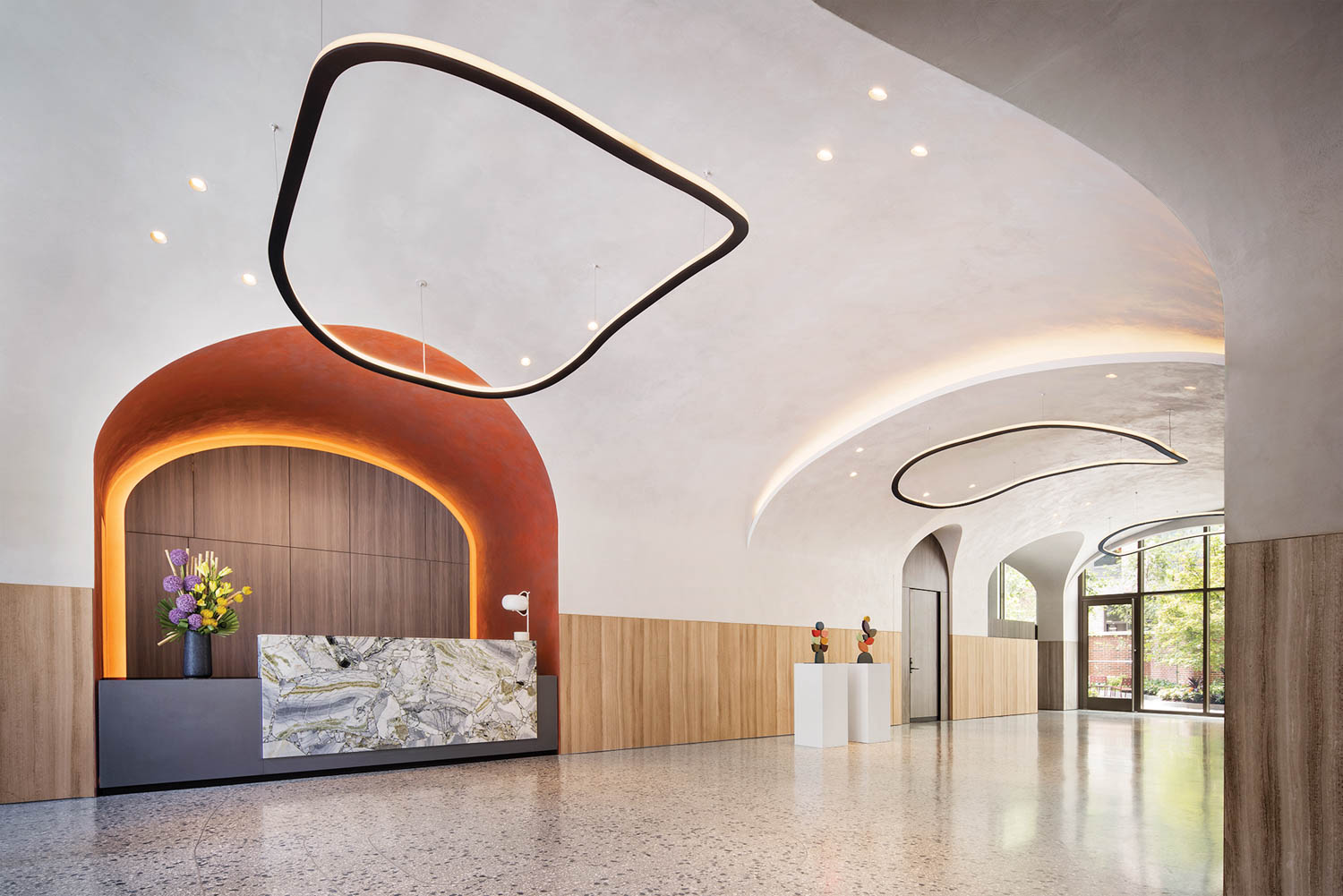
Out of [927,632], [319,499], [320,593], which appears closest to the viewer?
[320,593]

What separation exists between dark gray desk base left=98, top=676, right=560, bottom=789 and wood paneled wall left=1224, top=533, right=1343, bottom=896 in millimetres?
8246

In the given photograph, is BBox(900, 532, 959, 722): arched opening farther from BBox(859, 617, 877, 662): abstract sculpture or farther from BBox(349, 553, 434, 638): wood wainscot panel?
BBox(349, 553, 434, 638): wood wainscot panel

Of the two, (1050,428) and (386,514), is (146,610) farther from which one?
(1050,428)

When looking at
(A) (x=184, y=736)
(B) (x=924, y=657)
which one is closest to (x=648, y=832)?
(A) (x=184, y=736)

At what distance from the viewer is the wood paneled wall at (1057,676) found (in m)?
24.0

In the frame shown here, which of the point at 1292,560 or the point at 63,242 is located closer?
the point at 1292,560

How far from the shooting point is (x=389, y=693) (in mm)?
9484

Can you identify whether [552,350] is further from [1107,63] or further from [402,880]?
[1107,63]

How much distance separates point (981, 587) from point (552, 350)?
14.2m

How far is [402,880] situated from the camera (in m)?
4.82

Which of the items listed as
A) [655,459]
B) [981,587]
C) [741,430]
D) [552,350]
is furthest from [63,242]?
[981,587]

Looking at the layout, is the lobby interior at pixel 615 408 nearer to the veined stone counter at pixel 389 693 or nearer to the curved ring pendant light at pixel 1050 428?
the veined stone counter at pixel 389 693

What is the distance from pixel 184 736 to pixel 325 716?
4.19 ft

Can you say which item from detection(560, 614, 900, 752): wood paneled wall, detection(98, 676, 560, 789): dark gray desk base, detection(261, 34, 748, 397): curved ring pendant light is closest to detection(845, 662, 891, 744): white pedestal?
detection(560, 614, 900, 752): wood paneled wall
